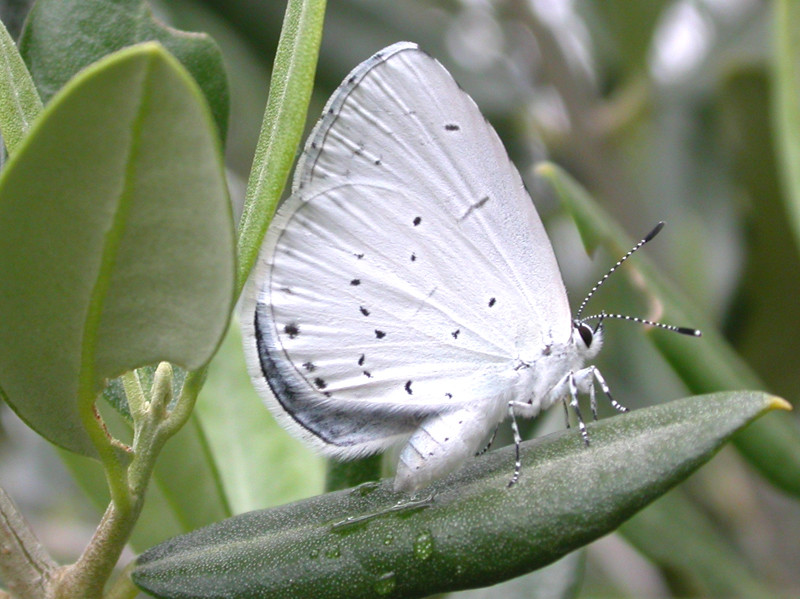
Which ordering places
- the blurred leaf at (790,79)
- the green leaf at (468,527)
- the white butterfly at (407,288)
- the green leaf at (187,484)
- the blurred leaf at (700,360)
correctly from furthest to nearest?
1. the blurred leaf at (790,79)
2. the blurred leaf at (700,360)
3. the green leaf at (187,484)
4. the white butterfly at (407,288)
5. the green leaf at (468,527)

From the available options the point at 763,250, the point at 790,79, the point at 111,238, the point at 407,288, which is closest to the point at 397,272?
the point at 407,288

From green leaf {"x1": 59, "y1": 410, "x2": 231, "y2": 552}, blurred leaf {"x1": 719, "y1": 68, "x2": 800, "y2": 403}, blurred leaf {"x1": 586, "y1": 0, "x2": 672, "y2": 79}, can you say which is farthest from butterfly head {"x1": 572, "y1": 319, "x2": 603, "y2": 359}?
blurred leaf {"x1": 586, "y1": 0, "x2": 672, "y2": 79}

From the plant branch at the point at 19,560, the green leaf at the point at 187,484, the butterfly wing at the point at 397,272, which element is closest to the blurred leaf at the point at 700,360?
the butterfly wing at the point at 397,272

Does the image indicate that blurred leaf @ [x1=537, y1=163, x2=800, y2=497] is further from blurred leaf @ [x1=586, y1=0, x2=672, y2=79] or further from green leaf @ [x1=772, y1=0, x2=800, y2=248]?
blurred leaf @ [x1=586, y1=0, x2=672, y2=79]

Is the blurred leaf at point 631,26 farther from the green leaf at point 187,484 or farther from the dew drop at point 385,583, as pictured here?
the dew drop at point 385,583

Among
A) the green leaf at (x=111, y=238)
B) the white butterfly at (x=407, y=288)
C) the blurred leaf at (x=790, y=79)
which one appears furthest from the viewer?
the blurred leaf at (x=790, y=79)

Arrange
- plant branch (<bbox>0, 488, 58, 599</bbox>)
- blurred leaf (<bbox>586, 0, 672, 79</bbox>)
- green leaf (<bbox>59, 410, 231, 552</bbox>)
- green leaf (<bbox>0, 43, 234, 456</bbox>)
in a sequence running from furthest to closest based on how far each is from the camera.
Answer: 1. blurred leaf (<bbox>586, 0, 672, 79</bbox>)
2. green leaf (<bbox>59, 410, 231, 552</bbox>)
3. plant branch (<bbox>0, 488, 58, 599</bbox>)
4. green leaf (<bbox>0, 43, 234, 456</bbox>)
